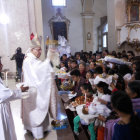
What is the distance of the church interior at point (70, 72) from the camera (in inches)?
78.3

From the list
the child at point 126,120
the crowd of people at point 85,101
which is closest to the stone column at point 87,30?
the crowd of people at point 85,101

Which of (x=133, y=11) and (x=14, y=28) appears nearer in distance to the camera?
(x=14, y=28)

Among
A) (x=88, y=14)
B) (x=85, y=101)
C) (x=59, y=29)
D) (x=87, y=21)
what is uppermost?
(x=88, y=14)

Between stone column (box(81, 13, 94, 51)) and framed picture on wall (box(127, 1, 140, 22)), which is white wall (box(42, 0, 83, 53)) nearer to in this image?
stone column (box(81, 13, 94, 51))

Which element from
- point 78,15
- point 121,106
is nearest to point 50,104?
point 121,106


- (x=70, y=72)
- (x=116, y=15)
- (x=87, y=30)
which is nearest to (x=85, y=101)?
(x=70, y=72)

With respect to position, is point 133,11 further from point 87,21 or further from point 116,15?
point 87,21

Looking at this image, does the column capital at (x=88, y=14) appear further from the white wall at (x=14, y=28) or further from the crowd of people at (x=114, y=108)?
the crowd of people at (x=114, y=108)

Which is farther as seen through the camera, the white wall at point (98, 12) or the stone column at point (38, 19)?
the white wall at point (98, 12)

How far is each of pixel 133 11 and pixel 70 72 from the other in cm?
737

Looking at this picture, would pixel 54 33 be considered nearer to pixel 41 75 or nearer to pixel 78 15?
pixel 78 15

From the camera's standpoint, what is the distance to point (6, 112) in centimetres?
205

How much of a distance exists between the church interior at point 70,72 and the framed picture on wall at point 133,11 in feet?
0.17

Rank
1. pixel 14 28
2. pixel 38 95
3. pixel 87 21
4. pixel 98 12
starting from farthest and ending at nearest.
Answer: pixel 98 12 → pixel 87 21 → pixel 14 28 → pixel 38 95
